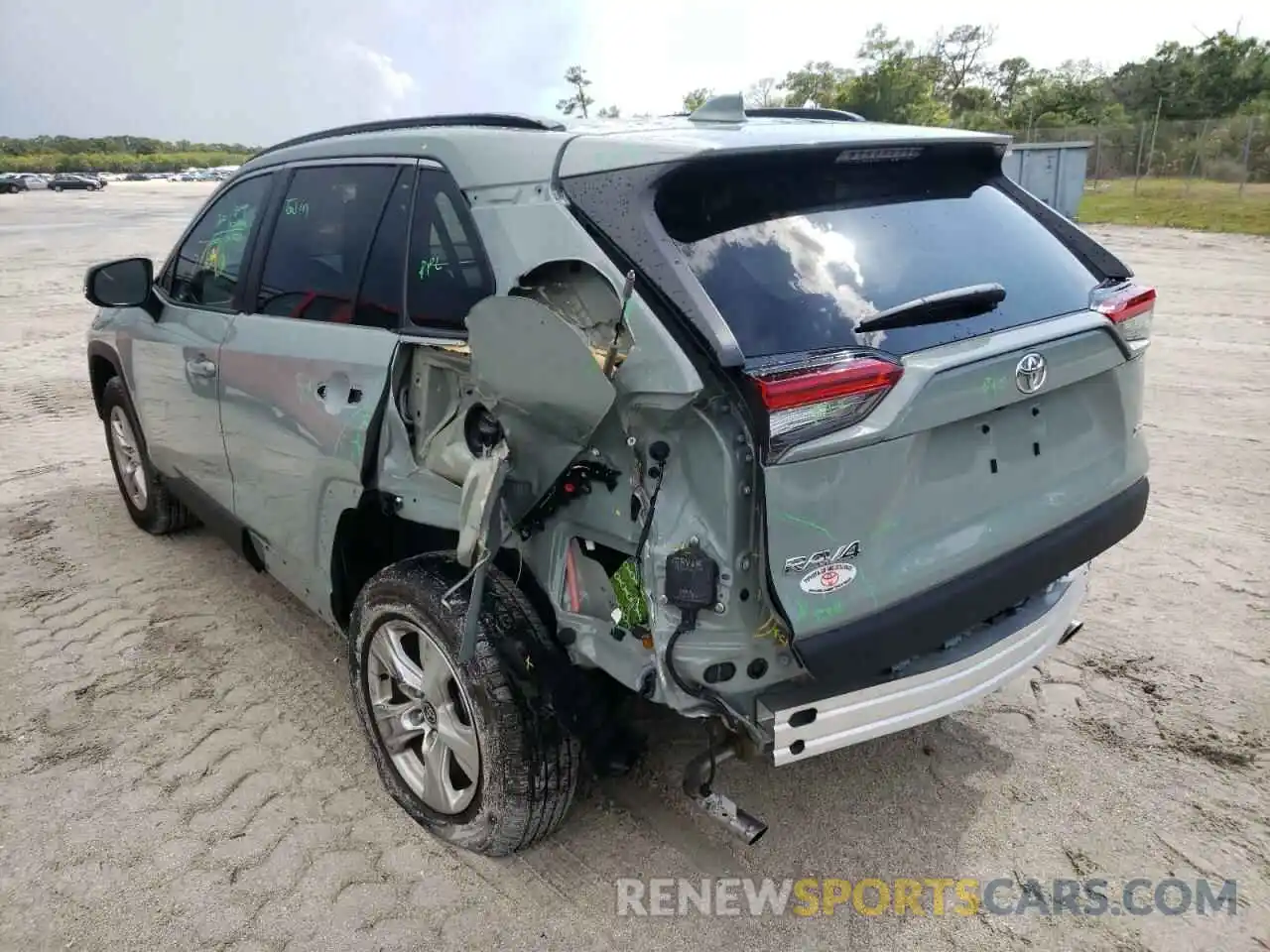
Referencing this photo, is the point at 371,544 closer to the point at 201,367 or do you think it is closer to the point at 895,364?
the point at 201,367

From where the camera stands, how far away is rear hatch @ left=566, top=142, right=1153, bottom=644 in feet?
6.64

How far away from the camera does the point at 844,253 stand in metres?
2.29

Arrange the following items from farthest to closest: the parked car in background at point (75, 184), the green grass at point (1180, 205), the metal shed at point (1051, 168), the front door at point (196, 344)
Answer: the parked car in background at point (75, 184) < the green grass at point (1180, 205) < the metal shed at point (1051, 168) < the front door at point (196, 344)

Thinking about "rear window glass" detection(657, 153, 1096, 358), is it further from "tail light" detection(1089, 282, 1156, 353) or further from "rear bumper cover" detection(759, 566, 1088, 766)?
"rear bumper cover" detection(759, 566, 1088, 766)

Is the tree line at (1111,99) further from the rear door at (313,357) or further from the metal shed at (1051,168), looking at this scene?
the rear door at (313,357)

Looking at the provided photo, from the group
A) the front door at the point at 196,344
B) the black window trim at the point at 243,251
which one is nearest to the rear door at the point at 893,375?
the black window trim at the point at 243,251

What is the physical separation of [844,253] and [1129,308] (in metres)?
0.94

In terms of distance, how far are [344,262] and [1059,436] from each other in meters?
2.21

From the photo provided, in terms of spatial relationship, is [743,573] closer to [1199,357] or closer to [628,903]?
[628,903]

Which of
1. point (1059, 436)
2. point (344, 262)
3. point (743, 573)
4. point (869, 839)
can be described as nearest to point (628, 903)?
point (869, 839)

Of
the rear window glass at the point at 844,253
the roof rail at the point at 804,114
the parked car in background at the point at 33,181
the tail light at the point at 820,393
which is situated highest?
the roof rail at the point at 804,114

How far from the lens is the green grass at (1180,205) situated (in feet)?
70.1

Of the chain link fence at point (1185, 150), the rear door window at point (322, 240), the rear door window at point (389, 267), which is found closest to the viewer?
the rear door window at point (389, 267)

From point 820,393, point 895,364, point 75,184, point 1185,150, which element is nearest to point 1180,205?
point 1185,150
